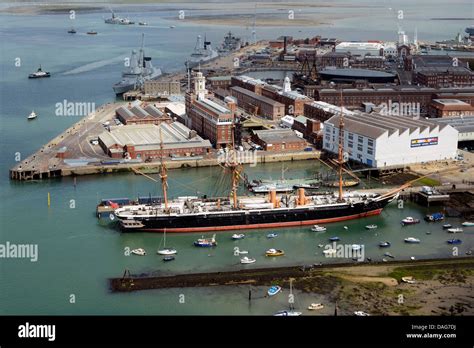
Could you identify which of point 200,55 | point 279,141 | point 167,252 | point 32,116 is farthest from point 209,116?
point 200,55

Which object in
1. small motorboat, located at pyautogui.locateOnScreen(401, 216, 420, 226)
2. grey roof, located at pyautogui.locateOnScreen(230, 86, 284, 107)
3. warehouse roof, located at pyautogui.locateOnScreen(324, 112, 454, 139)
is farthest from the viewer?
grey roof, located at pyautogui.locateOnScreen(230, 86, 284, 107)

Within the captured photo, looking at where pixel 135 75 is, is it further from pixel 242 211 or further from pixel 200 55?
pixel 242 211

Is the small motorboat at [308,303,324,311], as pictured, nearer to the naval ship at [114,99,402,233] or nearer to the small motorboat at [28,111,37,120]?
Result: the naval ship at [114,99,402,233]

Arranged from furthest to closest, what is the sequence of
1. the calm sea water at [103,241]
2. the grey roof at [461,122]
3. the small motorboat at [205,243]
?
1. the grey roof at [461,122]
2. the small motorboat at [205,243]
3. the calm sea water at [103,241]

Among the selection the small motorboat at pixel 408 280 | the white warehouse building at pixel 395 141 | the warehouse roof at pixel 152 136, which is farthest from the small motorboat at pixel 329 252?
the warehouse roof at pixel 152 136

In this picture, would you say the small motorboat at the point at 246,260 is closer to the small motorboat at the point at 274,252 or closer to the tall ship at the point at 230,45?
the small motorboat at the point at 274,252

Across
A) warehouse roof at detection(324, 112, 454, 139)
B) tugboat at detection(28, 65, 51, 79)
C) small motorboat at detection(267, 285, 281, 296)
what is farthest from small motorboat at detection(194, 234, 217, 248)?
tugboat at detection(28, 65, 51, 79)
